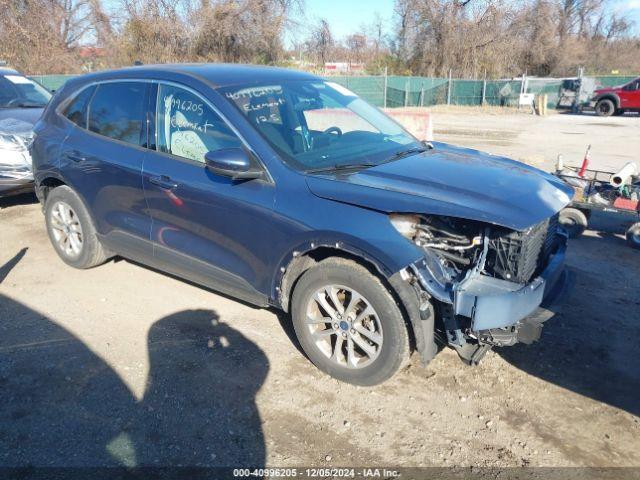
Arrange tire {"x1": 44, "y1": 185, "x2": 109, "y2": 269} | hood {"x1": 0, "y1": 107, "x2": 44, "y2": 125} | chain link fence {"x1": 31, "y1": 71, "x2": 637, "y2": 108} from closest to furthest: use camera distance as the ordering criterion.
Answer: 1. tire {"x1": 44, "y1": 185, "x2": 109, "y2": 269}
2. hood {"x1": 0, "y1": 107, "x2": 44, "y2": 125}
3. chain link fence {"x1": 31, "y1": 71, "x2": 637, "y2": 108}

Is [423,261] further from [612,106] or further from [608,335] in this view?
[612,106]

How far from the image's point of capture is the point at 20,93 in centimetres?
841

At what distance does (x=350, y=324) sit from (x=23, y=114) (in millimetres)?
6799

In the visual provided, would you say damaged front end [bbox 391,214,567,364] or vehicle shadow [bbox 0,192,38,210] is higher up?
damaged front end [bbox 391,214,567,364]

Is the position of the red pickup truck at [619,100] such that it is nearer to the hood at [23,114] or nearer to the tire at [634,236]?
the tire at [634,236]

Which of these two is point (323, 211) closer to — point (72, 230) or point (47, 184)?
point (72, 230)

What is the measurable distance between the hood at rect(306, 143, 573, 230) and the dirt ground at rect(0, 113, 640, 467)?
1.18 meters

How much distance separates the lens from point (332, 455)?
284 cm

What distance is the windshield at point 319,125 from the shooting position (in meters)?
3.63

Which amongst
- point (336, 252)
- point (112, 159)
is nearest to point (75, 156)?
point (112, 159)

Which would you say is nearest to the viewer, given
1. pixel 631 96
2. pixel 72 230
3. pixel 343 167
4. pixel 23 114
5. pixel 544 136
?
pixel 343 167

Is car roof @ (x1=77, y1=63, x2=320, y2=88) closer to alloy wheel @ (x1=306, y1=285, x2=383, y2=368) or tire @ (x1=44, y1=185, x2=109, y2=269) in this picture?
tire @ (x1=44, y1=185, x2=109, y2=269)

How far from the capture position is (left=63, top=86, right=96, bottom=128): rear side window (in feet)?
15.7

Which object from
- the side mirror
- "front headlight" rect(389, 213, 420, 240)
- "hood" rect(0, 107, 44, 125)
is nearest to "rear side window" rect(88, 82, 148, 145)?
the side mirror
